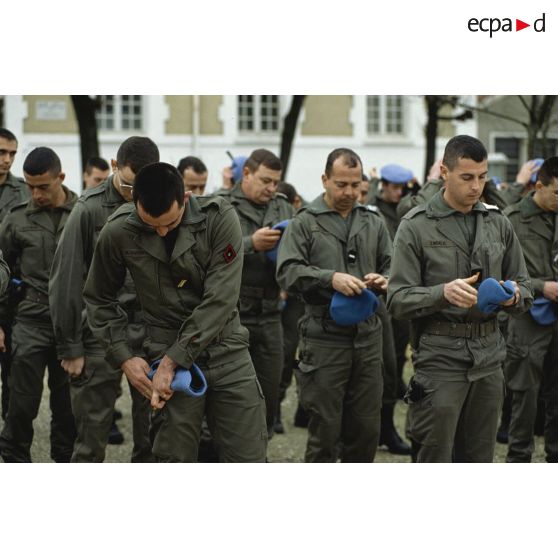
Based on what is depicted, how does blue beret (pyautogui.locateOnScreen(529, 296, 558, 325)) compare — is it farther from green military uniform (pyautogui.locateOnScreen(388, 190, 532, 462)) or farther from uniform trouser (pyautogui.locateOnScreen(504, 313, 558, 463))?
green military uniform (pyautogui.locateOnScreen(388, 190, 532, 462))

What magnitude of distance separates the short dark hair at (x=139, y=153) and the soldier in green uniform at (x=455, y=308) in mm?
1514

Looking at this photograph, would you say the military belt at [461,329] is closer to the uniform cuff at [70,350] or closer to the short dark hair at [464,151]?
the short dark hair at [464,151]

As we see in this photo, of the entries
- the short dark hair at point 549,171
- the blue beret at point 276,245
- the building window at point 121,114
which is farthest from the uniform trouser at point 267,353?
the building window at point 121,114

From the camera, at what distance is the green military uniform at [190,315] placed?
4.85 m

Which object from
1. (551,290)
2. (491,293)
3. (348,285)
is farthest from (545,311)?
(491,293)

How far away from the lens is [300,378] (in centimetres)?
654

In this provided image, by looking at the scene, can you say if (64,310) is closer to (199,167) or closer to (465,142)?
(465,142)

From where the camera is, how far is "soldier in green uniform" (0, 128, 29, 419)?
7.27m

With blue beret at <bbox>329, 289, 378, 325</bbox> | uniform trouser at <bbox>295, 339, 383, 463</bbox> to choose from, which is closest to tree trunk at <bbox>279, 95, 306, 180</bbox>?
uniform trouser at <bbox>295, 339, 383, 463</bbox>

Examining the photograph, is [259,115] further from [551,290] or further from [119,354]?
[119,354]

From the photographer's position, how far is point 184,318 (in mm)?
4992

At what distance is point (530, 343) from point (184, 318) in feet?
10.5

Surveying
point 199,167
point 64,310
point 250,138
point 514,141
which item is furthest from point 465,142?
point 514,141

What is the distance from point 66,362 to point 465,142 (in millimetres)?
2844
